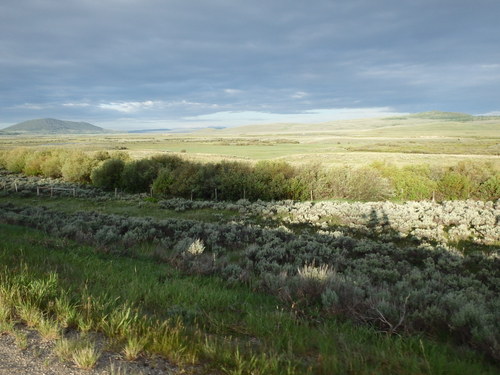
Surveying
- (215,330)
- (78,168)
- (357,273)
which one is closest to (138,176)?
(78,168)

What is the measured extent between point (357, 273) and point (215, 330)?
560 centimetres

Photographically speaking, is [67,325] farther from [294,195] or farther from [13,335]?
[294,195]

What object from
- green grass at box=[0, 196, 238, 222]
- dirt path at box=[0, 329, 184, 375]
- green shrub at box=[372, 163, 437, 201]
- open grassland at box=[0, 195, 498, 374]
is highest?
dirt path at box=[0, 329, 184, 375]

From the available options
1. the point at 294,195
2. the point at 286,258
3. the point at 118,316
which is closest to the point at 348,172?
the point at 294,195

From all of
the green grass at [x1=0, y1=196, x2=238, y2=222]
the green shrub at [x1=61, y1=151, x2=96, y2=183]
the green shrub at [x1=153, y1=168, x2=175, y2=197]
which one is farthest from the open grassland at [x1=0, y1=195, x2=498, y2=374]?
the green shrub at [x1=61, y1=151, x2=96, y2=183]

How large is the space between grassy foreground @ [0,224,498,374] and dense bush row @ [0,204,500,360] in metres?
0.55

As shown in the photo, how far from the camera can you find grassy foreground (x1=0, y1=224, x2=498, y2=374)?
11.9ft

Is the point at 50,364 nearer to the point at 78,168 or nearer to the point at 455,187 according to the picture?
the point at 455,187

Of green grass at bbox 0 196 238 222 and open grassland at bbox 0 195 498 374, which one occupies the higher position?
open grassland at bbox 0 195 498 374

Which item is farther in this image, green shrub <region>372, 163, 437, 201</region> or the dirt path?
green shrub <region>372, 163, 437, 201</region>

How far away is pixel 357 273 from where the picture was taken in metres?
9.15

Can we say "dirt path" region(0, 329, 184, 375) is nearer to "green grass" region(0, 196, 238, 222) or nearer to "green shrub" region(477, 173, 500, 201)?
"green grass" region(0, 196, 238, 222)

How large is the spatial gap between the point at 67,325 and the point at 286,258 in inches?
289

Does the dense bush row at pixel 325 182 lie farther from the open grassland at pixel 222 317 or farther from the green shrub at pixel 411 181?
the open grassland at pixel 222 317
